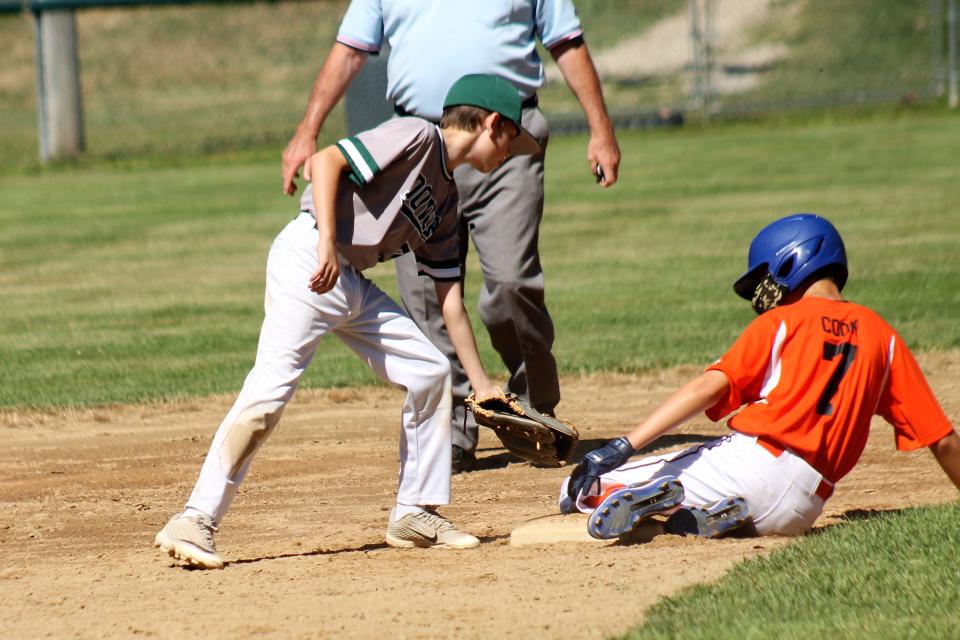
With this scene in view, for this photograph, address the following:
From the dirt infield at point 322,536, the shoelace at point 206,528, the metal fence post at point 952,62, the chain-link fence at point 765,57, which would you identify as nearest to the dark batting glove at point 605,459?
the dirt infield at point 322,536

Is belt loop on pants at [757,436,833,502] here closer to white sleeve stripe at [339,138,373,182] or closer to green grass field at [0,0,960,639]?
green grass field at [0,0,960,639]

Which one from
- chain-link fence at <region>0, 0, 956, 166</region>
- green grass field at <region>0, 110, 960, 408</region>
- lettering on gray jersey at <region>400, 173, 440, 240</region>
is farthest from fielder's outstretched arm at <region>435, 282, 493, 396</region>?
chain-link fence at <region>0, 0, 956, 166</region>

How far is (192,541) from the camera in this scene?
452 centimetres

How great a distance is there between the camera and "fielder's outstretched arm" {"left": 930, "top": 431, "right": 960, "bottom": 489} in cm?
467

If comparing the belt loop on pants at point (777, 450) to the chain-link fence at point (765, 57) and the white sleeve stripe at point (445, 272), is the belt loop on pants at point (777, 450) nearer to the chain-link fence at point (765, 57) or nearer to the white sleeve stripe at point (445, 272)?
the white sleeve stripe at point (445, 272)

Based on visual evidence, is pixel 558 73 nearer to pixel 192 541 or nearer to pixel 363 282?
pixel 363 282

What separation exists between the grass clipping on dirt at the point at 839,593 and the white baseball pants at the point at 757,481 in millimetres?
114

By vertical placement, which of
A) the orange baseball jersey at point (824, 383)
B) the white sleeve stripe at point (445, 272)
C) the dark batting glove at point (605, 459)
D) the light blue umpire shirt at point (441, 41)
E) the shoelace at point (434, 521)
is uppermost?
the light blue umpire shirt at point (441, 41)

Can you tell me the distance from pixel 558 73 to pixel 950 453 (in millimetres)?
21093

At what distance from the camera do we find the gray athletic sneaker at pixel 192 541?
14.8ft

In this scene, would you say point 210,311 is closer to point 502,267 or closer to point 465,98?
point 502,267

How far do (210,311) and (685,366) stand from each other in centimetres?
371

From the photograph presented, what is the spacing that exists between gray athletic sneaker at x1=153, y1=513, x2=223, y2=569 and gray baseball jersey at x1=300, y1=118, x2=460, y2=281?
0.97 m

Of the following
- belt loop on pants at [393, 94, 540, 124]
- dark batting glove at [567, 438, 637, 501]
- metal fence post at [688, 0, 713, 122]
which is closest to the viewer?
dark batting glove at [567, 438, 637, 501]
